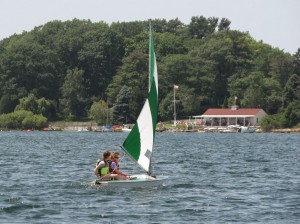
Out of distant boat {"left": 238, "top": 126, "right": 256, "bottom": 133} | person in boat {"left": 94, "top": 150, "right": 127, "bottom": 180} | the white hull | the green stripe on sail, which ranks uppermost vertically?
distant boat {"left": 238, "top": 126, "right": 256, "bottom": 133}

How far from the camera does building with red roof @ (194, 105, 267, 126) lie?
159 metres

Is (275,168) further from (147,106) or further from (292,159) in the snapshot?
→ (147,106)

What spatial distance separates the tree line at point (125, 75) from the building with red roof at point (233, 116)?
2.41 meters

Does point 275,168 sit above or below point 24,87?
below

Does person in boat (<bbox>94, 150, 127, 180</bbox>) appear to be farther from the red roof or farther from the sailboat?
the red roof

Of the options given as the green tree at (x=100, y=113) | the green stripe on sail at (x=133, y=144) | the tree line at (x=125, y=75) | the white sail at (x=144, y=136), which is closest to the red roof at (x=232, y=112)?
the tree line at (x=125, y=75)

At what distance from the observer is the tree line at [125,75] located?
16188 centimetres

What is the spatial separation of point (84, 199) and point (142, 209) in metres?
3.46

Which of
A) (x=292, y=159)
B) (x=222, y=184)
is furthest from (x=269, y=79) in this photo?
(x=222, y=184)

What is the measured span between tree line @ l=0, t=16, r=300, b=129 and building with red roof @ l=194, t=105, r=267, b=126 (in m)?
2.41

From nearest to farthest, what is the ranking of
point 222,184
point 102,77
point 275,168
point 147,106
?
point 147,106 → point 222,184 → point 275,168 → point 102,77

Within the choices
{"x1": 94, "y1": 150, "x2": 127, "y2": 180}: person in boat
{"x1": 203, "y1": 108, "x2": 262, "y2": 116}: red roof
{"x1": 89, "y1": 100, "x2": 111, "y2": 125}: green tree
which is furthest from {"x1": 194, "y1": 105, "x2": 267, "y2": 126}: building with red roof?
{"x1": 94, "y1": 150, "x2": 127, "y2": 180}: person in boat

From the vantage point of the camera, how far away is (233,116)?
16088 centimetres

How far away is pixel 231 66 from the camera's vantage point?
169125 mm
